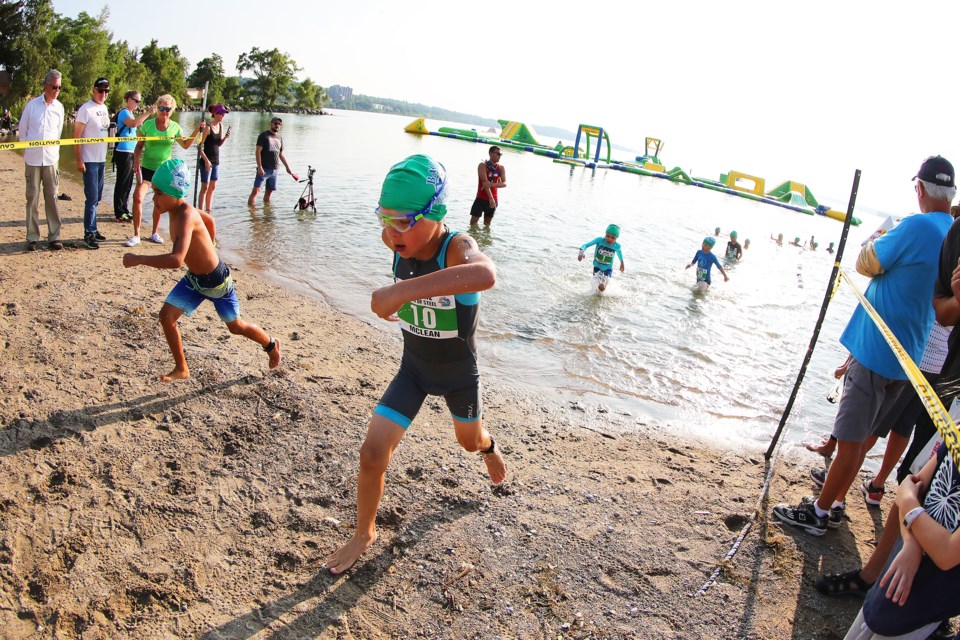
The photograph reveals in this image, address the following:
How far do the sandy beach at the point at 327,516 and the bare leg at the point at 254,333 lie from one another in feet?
0.66

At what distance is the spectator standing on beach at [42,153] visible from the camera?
712cm

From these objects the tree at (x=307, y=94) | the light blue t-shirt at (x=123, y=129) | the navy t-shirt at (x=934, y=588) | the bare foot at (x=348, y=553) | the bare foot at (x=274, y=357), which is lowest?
the bare foot at (x=348, y=553)

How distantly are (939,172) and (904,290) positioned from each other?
728mm

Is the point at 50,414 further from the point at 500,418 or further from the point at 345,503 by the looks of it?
the point at 500,418

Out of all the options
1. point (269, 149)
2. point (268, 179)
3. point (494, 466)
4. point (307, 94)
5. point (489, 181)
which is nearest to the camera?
point (494, 466)

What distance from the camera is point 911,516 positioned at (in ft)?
6.68

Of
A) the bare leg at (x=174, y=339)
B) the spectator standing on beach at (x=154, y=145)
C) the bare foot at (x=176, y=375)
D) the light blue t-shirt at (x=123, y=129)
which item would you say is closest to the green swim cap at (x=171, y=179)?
the bare leg at (x=174, y=339)

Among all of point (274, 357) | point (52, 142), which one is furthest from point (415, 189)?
A: point (52, 142)

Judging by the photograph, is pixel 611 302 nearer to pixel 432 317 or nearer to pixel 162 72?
pixel 432 317

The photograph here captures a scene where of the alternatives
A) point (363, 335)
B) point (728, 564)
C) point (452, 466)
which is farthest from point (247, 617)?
point (363, 335)

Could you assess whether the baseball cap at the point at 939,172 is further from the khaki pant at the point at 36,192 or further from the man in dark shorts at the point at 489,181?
the man in dark shorts at the point at 489,181

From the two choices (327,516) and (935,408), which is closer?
(935,408)

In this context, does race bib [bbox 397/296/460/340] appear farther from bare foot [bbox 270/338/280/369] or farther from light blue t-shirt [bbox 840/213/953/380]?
light blue t-shirt [bbox 840/213/953/380]

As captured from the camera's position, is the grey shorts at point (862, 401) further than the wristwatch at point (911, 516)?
Yes
